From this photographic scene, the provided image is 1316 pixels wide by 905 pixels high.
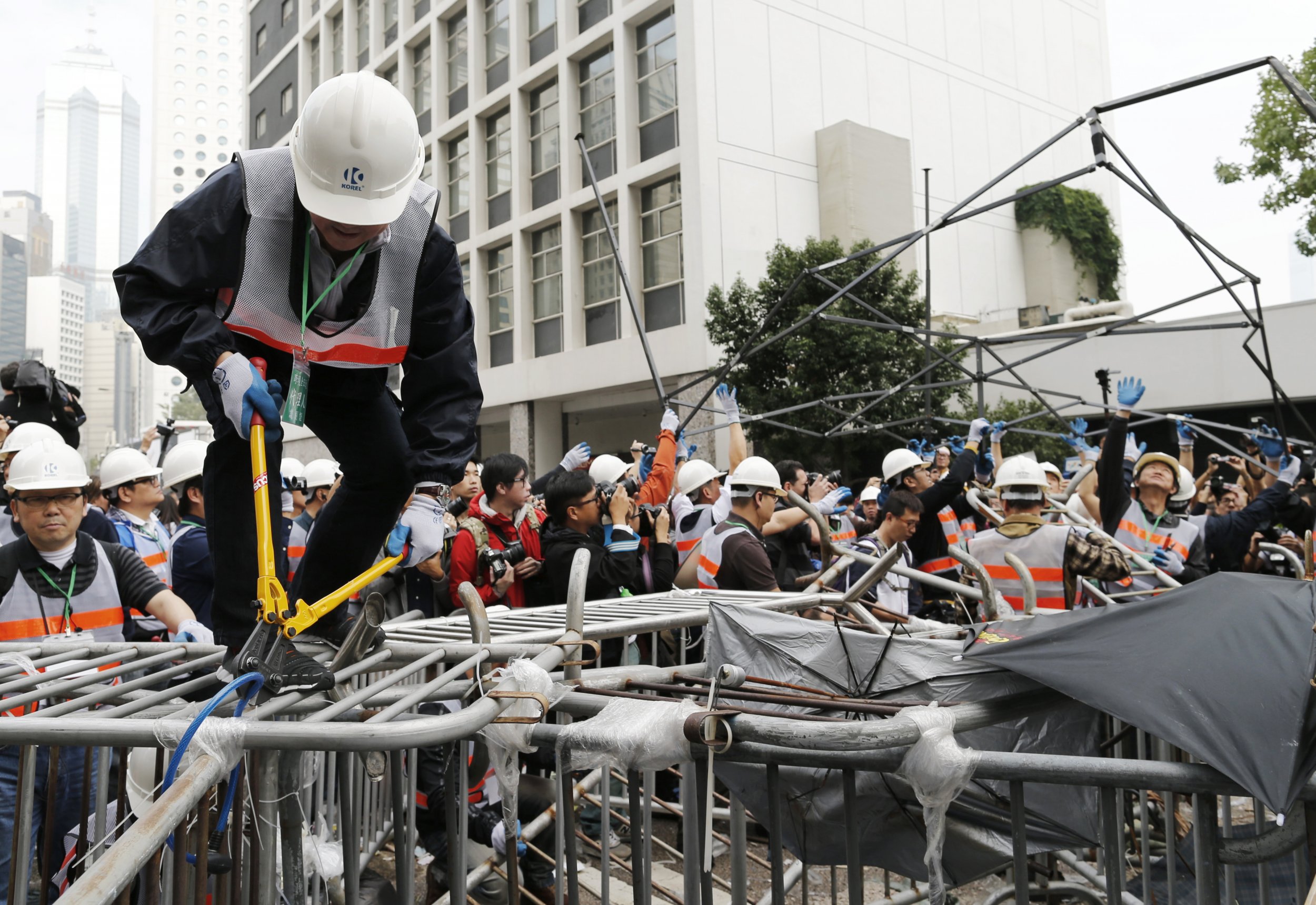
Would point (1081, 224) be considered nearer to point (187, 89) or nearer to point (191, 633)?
point (191, 633)

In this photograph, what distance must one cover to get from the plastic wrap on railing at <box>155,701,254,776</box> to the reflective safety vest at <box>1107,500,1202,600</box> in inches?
224

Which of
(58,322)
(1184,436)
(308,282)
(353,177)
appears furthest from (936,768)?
(58,322)

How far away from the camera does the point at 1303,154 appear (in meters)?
15.8

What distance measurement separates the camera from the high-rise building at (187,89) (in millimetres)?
106562

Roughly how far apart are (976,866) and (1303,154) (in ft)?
58.5

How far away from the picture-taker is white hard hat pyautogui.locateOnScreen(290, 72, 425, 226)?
2143 mm

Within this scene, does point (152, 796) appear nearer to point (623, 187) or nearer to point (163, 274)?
point (163, 274)

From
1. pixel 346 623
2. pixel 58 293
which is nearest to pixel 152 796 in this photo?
pixel 346 623

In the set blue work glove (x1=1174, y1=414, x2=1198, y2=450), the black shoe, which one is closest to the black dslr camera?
the black shoe

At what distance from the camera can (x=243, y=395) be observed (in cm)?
212

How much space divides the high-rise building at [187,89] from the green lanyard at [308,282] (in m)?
117

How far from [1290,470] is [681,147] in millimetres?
15999

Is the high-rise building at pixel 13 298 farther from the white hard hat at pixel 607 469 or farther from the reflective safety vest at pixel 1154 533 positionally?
the reflective safety vest at pixel 1154 533

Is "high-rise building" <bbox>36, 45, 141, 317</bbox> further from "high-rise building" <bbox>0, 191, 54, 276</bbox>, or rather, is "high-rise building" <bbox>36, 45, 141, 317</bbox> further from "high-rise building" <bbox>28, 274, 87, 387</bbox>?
"high-rise building" <bbox>28, 274, 87, 387</bbox>
